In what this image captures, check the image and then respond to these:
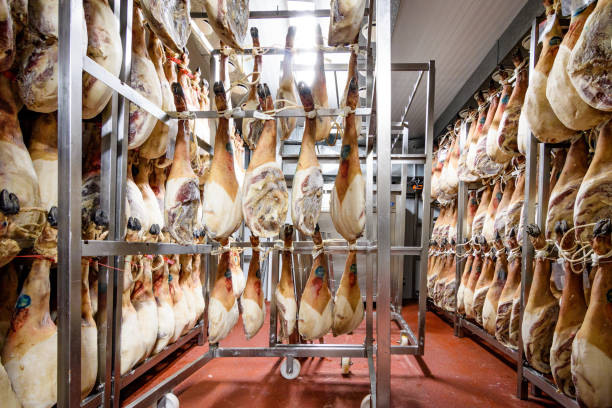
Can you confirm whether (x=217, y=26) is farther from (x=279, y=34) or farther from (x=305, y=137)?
(x=279, y=34)

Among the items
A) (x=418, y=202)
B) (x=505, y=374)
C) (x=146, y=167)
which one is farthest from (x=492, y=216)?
(x=418, y=202)

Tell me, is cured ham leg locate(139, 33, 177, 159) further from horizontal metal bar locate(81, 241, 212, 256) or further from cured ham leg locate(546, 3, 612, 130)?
cured ham leg locate(546, 3, 612, 130)

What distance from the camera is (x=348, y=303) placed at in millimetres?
1828

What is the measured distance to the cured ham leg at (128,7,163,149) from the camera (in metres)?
1.79

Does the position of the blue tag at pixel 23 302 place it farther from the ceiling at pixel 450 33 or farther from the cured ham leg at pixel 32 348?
the ceiling at pixel 450 33

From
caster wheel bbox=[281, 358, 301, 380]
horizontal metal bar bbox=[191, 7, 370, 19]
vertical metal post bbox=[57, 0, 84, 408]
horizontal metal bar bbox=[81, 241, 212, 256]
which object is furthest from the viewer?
caster wheel bbox=[281, 358, 301, 380]

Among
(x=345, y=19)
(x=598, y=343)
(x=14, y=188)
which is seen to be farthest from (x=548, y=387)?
(x=14, y=188)

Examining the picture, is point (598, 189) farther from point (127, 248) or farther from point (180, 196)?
point (127, 248)

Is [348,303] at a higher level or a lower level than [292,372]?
higher

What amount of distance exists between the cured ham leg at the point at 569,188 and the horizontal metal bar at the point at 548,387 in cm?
83

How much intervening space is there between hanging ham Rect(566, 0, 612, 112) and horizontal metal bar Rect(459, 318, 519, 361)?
1.95m

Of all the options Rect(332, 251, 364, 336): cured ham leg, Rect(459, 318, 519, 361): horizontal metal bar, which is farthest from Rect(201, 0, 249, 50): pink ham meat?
Rect(459, 318, 519, 361): horizontal metal bar

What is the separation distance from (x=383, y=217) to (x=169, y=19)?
118 cm

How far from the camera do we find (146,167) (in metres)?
2.27
